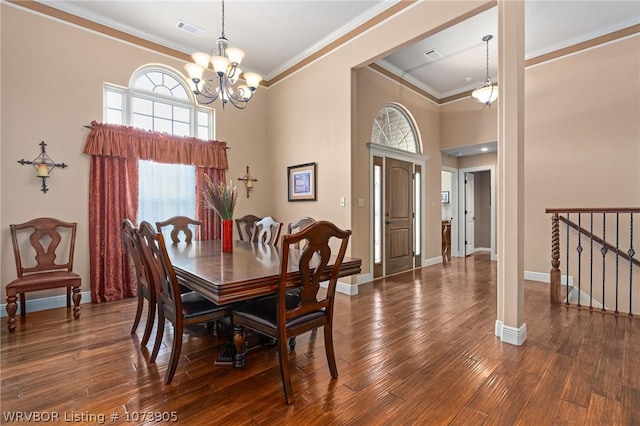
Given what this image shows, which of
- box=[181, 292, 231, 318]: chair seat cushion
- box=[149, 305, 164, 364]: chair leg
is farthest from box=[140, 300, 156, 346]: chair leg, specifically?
box=[181, 292, 231, 318]: chair seat cushion

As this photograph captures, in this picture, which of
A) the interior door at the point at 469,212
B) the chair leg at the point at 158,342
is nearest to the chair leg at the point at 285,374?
the chair leg at the point at 158,342

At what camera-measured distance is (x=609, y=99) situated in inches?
156

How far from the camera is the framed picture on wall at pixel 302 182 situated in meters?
4.59

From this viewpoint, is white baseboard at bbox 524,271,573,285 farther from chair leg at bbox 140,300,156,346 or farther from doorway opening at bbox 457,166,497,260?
chair leg at bbox 140,300,156,346

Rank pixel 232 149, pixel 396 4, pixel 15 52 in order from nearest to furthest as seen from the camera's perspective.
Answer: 1. pixel 15 52
2. pixel 396 4
3. pixel 232 149

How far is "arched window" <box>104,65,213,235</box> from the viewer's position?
13.0 feet

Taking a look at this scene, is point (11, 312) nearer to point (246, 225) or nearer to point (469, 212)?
point (246, 225)

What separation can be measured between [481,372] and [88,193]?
4448 millimetres

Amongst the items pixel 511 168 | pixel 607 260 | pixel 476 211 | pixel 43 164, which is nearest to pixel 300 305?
pixel 511 168

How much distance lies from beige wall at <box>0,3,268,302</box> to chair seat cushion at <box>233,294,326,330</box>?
9.42 feet

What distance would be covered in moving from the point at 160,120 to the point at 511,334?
4.86m

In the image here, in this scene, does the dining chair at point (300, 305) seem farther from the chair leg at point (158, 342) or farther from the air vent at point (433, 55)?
the air vent at point (433, 55)

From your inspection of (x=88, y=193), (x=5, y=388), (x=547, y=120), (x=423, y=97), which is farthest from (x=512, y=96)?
(x=88, y=193)

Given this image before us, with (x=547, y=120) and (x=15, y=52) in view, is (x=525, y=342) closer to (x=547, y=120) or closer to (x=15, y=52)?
(x=547, y=120)
